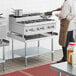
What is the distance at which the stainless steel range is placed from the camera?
372 centimetres

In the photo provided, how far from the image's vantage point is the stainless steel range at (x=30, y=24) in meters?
3.72

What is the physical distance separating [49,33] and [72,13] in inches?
28.0

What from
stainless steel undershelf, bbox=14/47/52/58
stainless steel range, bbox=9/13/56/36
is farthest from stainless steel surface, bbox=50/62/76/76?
stainless steel undershelf, bbox=14/47/52/58

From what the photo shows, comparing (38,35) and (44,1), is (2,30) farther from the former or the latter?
(44,1)

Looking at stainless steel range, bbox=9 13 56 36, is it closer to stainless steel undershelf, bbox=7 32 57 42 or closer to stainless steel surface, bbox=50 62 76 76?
stainless steel undershelf, bbox=7 32 57 42

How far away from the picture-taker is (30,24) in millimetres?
3715

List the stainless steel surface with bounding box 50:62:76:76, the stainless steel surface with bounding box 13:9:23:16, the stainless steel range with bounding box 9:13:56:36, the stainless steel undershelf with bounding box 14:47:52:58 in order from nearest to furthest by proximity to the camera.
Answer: the stainless steel surface with bounding box 50:62:76:76
the stainless steel range with bounding box 9:13:56:36
the stainless steel surface with bounding box 13:9:23:16
the stainless steel undershelf with bounding box 14:47:52:58

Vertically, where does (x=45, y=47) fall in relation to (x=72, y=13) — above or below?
below

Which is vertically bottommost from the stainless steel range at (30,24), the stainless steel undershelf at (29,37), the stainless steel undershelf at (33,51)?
the stainless steel undershelf at (33,51)

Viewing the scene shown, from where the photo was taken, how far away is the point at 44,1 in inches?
177

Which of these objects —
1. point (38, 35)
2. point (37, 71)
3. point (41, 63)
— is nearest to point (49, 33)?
point (38, 35)

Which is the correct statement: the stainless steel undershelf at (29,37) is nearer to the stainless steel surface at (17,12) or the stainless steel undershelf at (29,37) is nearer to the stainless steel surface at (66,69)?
the stainless steel surface at (17,12)

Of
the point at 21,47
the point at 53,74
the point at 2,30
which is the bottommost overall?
the point at 53,74

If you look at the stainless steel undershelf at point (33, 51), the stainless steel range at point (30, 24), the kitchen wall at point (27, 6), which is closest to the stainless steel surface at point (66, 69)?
the stainless steel range at point (30, 24)
